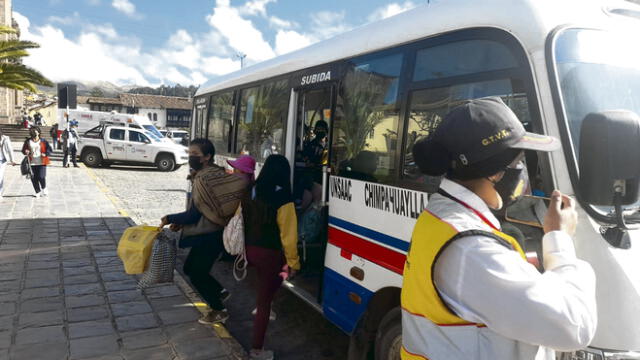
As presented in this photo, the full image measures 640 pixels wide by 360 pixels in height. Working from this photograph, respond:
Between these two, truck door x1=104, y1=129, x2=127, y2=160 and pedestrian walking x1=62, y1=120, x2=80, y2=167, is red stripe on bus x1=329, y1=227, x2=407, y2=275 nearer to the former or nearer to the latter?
pedestrian walking x1=62, y1=120, x2=80, y2=167

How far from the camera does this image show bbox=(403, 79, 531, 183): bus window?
A: 2582mm

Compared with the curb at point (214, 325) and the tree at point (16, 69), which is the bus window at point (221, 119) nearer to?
the curb at point (214, 325)

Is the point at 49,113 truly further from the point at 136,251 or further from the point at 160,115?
the point at 136,251

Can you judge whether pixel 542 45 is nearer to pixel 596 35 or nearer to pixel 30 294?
pixel 596 35

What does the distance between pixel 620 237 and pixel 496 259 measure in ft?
4.12

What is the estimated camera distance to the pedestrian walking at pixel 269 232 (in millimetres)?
3879

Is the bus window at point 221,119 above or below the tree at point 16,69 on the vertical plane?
below

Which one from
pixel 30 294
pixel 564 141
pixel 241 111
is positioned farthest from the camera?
pixel 241 111

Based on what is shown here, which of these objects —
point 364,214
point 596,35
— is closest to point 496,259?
point 596,35

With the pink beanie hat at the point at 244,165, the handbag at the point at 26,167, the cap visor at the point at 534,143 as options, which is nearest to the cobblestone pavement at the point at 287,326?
the pink beanie hat at the point at 244,165

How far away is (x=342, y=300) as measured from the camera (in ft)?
12.9

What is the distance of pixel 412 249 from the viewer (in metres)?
1.59

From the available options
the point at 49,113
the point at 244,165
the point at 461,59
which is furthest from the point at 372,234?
the point at 49,113

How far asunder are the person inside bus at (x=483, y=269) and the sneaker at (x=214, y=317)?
11.1 ft
